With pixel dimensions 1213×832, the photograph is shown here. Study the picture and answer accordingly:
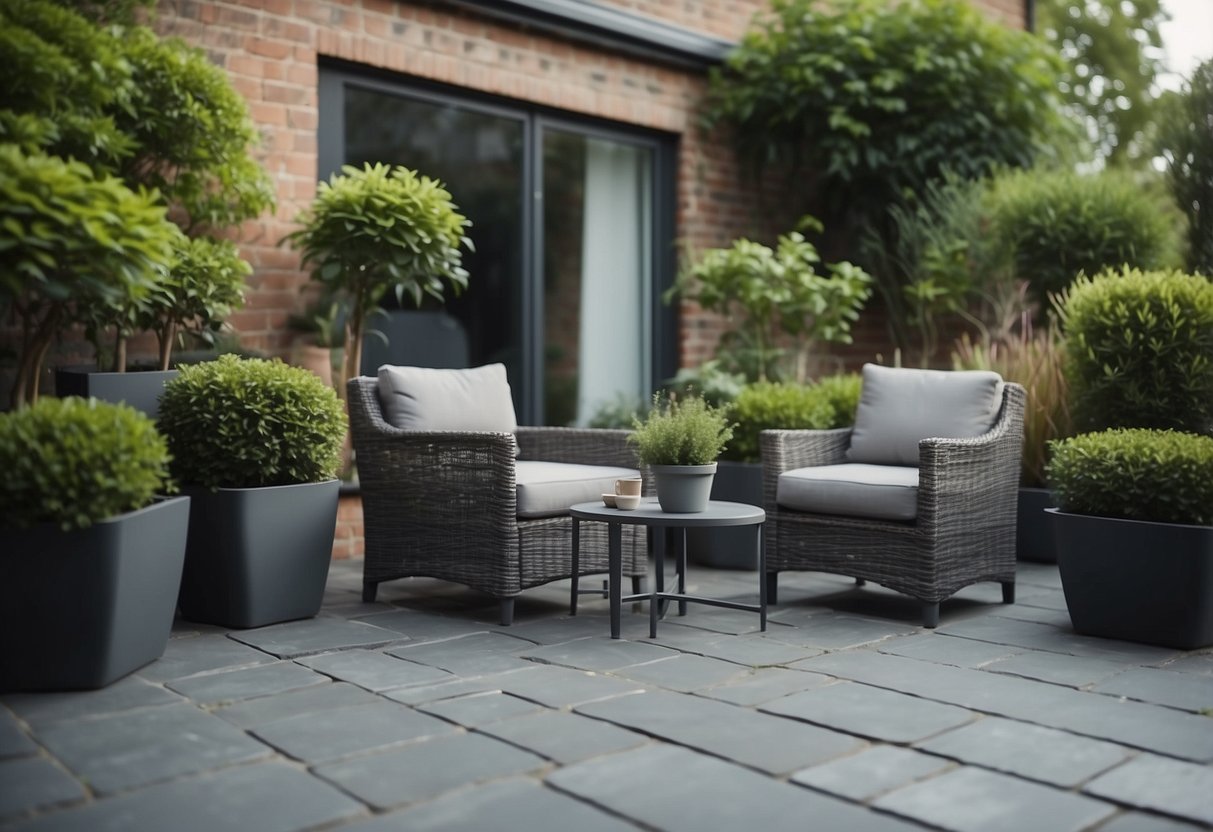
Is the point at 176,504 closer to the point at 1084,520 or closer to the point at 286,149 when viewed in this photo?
the point at 286,149

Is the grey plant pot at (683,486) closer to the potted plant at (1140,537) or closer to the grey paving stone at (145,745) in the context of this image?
the potted plant at (1140,537)

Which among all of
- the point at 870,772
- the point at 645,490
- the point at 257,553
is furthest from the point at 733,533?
the point at 870,772

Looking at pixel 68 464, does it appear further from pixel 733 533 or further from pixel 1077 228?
pixel 1077 228

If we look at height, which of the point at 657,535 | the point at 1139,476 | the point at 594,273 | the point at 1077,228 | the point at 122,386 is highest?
the point at 1077,228

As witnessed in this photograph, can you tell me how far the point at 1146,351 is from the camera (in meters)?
4.41

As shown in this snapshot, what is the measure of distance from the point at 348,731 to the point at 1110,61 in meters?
15.0

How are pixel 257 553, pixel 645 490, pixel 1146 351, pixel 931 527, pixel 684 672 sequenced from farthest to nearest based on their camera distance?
1. pixel 1146 351
2. pixel 645 490
3. pixel 931 527
4. pixel 257 553
5. pixel 684 672

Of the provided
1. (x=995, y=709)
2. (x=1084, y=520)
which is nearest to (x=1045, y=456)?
(x=1084, y=520)

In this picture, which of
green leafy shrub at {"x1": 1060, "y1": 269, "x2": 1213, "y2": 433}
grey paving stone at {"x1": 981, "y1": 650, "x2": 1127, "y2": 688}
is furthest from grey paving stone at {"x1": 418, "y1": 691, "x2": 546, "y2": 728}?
green leafy shrub at {"x1": 1060, "y1": 269, "x2": 1213, "y2": 433}

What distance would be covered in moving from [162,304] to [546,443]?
1.49 metres

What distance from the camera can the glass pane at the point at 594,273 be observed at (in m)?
6.05

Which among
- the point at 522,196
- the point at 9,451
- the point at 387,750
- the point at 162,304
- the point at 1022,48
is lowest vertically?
the point at 387,750

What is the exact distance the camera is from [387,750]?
90.7 inches

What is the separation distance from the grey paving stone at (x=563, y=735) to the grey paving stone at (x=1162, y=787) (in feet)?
2.99
